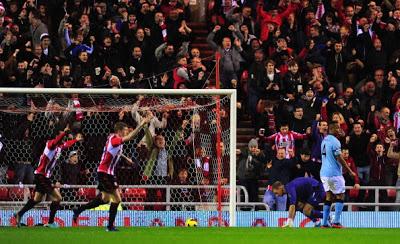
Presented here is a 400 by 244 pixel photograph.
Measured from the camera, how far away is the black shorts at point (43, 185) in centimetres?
2436

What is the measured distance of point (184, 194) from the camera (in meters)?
27.3

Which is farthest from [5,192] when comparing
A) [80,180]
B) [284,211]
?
[284,211]

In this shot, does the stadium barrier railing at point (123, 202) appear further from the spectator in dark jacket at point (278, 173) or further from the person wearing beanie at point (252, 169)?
the person wearing beanie at point (252, 169)

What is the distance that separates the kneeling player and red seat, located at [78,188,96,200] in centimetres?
358

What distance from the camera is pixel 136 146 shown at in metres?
27.7

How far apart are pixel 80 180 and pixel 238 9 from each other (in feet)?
20.4

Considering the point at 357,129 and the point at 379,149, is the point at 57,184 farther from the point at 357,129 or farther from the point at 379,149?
the point at 379,149

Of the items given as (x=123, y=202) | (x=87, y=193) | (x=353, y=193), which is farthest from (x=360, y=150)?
(x=87, y=193)

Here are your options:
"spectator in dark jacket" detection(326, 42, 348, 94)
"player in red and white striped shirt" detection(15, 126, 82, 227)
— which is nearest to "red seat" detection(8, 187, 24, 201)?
"player in red and white striped shirt" detection(15, 126, 82, 227)

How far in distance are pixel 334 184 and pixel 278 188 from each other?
2.03 metres

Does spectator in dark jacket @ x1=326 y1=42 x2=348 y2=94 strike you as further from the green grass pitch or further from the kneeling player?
the green grass pitch

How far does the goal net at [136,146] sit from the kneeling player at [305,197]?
1.27 m

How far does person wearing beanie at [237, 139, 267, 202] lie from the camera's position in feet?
90.6

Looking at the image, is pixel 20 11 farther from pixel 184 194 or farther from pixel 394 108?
pixel 394 108
